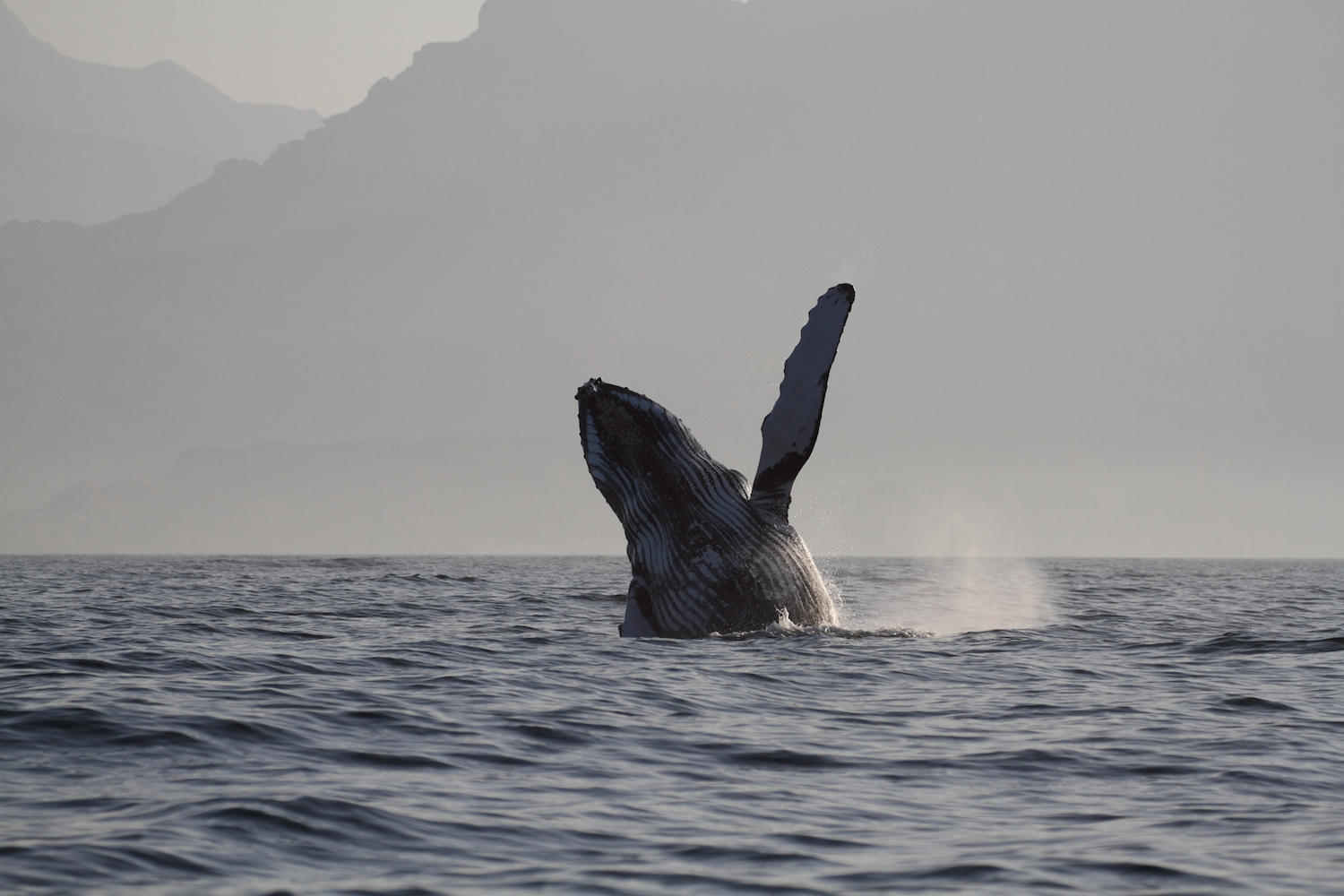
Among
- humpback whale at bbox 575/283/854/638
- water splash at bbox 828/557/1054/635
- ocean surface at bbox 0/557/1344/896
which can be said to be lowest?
ocean surface at bbox 0/557/1344/896

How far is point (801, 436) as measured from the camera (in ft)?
41.3

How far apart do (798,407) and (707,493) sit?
1149 millimetres

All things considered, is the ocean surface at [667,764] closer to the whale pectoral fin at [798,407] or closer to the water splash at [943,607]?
the whale pectoral fin at [798,407]

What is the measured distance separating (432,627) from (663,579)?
4951 mm

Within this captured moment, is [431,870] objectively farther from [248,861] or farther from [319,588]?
[319,588]

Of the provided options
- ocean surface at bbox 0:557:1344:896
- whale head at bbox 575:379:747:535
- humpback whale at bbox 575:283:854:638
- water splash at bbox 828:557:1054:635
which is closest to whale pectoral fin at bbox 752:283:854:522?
humpback whale at bbox 575:283:854:638

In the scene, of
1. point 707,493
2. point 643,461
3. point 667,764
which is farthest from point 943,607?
point 667,764

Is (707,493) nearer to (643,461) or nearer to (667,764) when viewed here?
(643,461)

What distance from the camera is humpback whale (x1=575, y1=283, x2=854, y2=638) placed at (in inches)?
494

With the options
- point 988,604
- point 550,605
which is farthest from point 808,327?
point 988,604

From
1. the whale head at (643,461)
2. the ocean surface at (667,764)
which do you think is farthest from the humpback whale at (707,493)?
the ocean surface at (667,764)

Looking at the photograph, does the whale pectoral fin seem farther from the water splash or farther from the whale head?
the water splash

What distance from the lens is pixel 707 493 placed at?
12.7 m

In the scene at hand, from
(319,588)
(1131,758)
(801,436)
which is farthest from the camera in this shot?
(319,588)
